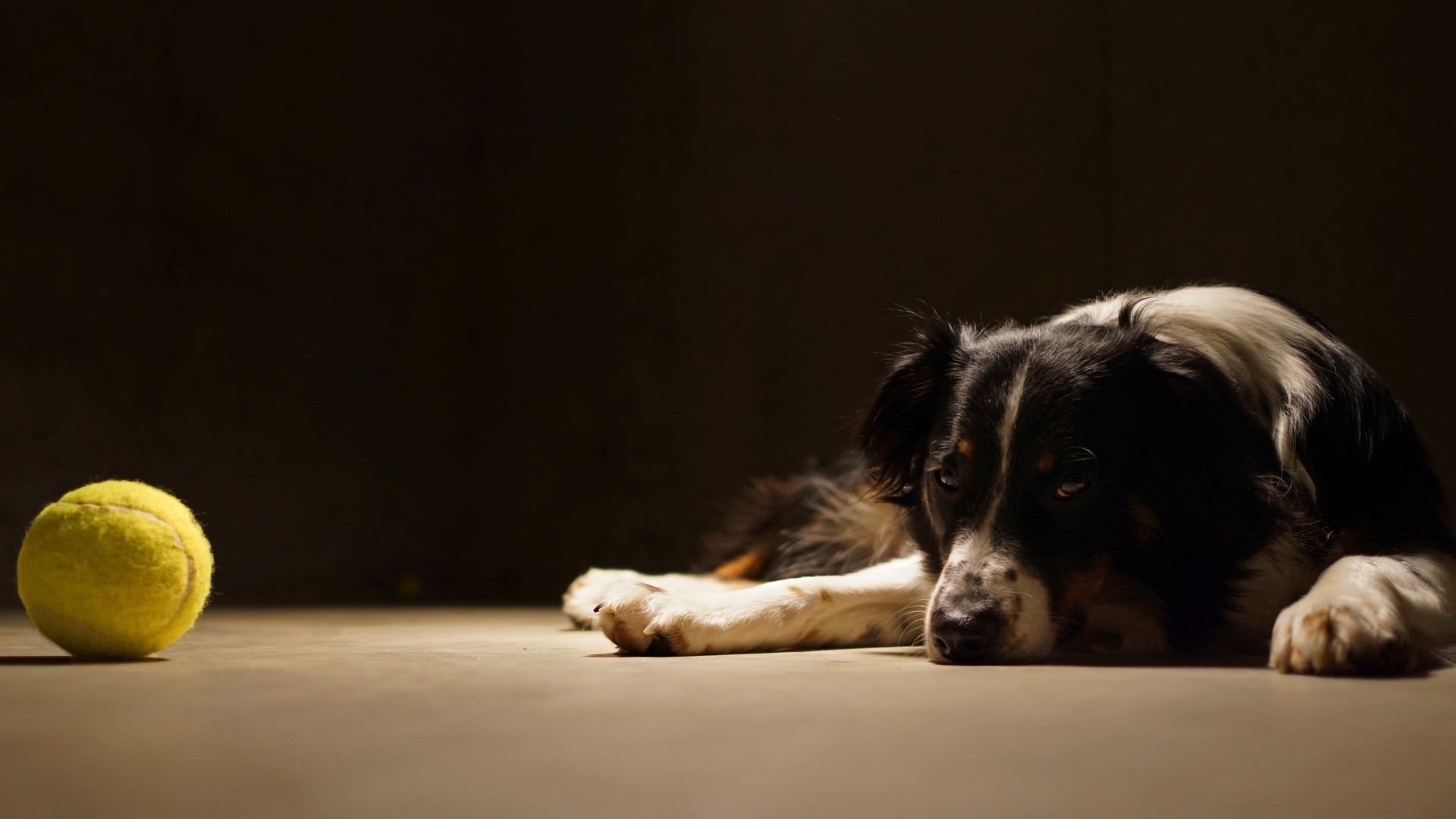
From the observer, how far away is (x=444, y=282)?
6.53 m

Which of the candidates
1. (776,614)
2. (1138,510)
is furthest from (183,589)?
(1138,510)

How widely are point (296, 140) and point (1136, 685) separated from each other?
519 centimetres

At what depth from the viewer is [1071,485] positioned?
224 cm

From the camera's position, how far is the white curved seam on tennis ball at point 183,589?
6.89 ft

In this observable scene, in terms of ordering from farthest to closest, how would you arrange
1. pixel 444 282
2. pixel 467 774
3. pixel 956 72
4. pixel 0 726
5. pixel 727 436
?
pixel 444 282, pixel 727 436, pixel 956 72, pixel 0 726, pixel 467 774

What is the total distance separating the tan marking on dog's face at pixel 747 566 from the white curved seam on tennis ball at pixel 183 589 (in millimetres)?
2144

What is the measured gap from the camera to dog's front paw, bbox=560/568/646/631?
3312mm

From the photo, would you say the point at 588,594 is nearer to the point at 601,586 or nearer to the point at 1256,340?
the point at 601,586

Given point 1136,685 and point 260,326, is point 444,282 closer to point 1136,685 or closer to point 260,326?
point 260,326

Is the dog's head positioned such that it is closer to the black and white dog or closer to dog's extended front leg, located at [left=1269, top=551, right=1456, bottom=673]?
the black and white dog

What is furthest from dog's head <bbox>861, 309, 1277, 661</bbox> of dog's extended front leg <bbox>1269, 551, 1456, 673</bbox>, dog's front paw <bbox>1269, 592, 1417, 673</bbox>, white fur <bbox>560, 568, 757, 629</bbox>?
white fur <bbox>560, 568, 757, 629</bbox>

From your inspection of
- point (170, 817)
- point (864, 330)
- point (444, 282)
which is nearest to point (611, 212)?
point (444, 282)

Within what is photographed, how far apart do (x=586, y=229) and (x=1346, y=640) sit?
500 centimetres

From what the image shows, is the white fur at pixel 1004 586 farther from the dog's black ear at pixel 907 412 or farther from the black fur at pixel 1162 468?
the dog's black ear at pixel 907 412
